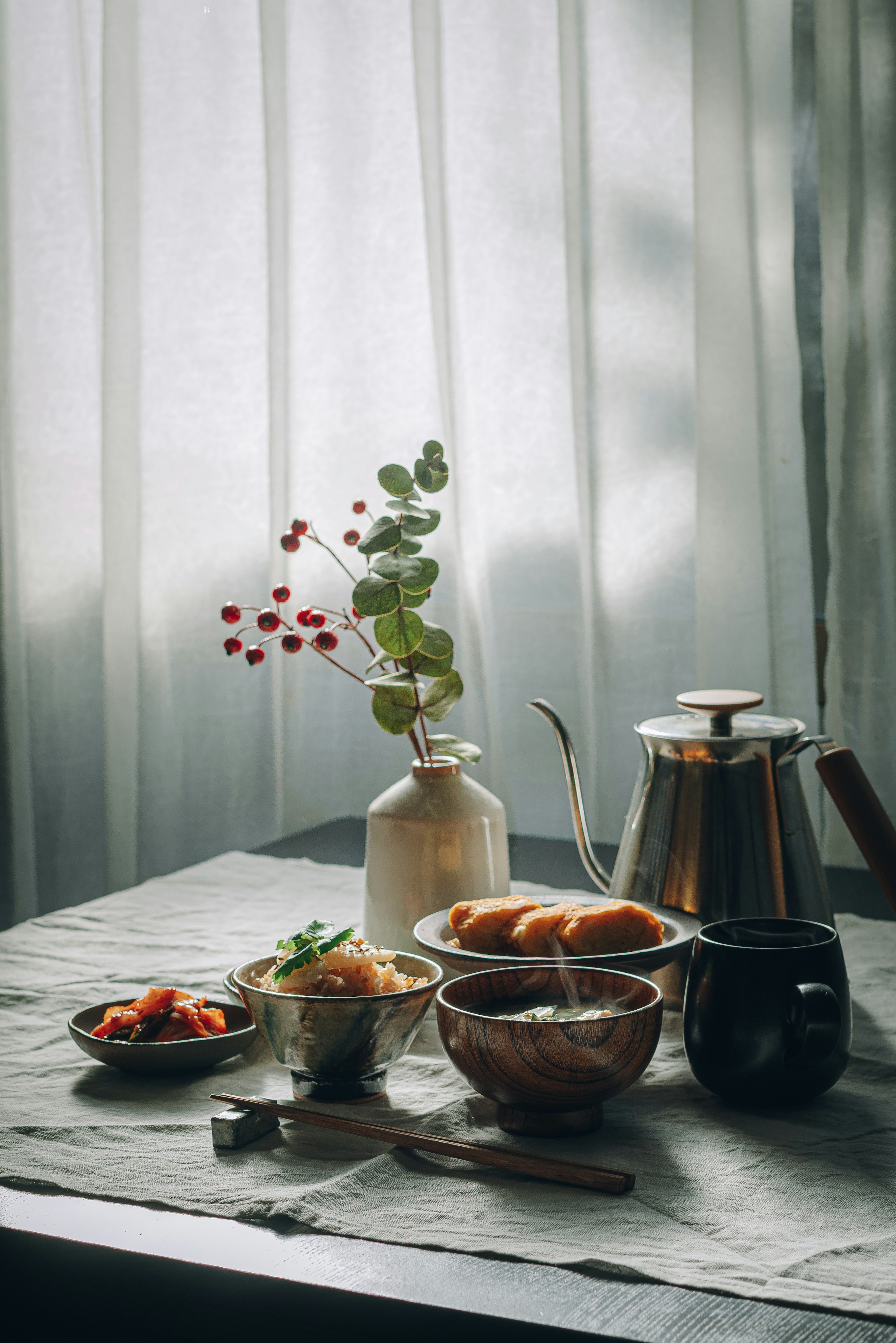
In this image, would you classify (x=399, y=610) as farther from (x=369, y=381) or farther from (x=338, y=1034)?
(x=369, y=381)

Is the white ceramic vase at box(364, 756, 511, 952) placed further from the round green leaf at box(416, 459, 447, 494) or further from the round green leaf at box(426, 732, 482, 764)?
the round green leaf at box(416, 459, 447, 494)

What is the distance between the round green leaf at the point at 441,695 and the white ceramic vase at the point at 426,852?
43 mm

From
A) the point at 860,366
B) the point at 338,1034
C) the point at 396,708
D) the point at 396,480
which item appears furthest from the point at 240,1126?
the point at 860,366

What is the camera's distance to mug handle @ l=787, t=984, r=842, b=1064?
0.60 meters

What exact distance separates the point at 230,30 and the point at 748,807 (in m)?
1.79

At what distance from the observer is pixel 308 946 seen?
0.66 metres

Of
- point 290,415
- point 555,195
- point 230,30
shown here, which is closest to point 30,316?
point 290,415

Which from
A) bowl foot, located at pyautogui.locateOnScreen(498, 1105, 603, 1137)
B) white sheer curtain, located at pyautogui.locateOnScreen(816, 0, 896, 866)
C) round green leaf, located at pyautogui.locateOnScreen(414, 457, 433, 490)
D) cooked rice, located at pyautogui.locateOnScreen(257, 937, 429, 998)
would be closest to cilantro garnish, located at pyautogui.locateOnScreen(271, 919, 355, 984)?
cooked rice, located at pyautogui.locateOnScreen(257, 937, 429, 998)

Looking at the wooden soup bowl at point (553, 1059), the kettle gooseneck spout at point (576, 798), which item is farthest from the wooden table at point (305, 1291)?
the kettle gooseneck spout at point (576, 798)

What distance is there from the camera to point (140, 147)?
6.48 ft

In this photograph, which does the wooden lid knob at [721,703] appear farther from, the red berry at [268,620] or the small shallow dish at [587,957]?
the red berry at [268,620]

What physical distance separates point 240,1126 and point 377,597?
1.22 feet

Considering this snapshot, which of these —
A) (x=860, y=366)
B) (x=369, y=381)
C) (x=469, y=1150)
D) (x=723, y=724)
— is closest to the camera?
(x=469, y=1150)

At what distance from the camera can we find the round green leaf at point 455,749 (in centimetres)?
88
